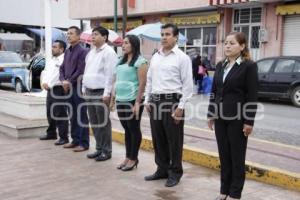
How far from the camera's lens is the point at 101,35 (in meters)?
6.39

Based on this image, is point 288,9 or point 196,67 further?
point 196,67

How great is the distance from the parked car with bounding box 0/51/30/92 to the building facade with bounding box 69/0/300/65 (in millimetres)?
8683

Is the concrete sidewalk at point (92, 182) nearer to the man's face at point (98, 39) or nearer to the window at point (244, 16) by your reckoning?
the man's face at point (98, 39)

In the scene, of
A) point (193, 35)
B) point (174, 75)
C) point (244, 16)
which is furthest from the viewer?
point (193, 35)

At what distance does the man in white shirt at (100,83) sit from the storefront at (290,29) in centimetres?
1431

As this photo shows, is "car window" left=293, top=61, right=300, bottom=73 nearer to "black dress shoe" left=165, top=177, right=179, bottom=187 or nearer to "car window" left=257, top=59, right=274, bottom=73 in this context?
"car window" left=257, top=59, right=274, bottom=73

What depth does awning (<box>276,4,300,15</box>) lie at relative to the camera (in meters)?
18.7

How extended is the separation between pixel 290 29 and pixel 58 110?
14572mm

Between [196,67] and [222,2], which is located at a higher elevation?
[222,2]

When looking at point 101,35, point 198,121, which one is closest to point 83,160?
point 101,35

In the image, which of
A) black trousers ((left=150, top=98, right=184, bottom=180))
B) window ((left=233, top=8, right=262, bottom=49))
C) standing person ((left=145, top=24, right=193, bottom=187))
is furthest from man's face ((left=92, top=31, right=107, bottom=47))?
window ((left=233, top=8, right=262, bottom=49))

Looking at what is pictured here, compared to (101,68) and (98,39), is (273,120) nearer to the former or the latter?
(101,68)

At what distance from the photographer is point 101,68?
21.0ft


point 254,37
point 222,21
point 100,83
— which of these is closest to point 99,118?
point 100,83
